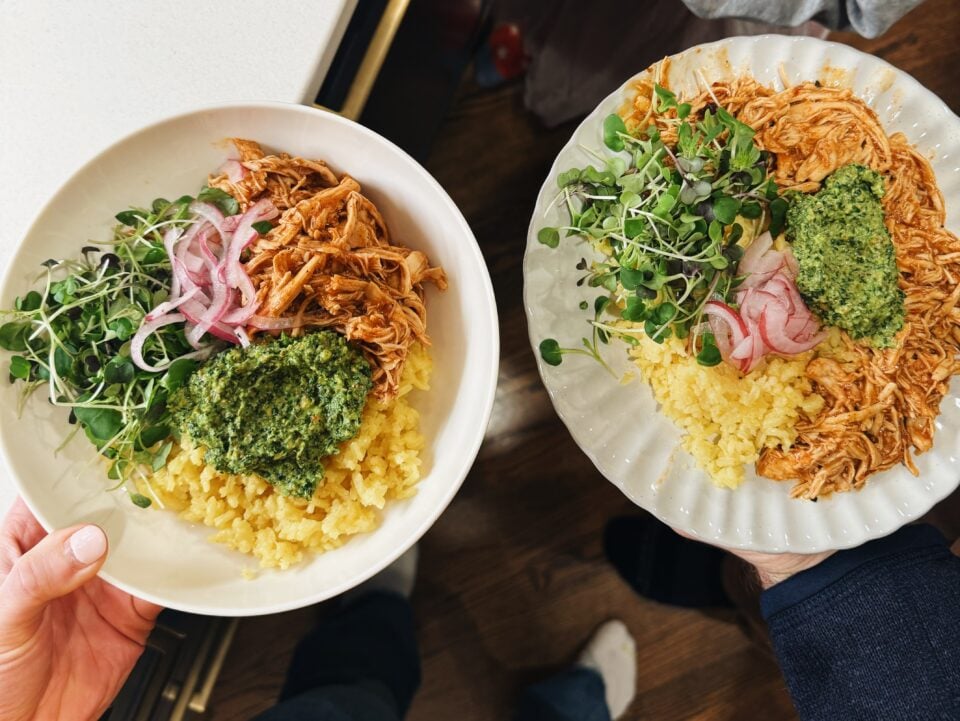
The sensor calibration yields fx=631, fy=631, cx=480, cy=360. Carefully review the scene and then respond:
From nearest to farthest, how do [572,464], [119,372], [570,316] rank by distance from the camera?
[119,372]
[570,316]
[572,464]

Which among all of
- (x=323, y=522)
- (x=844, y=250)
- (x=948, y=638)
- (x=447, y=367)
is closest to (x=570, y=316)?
(x=447, y=367)

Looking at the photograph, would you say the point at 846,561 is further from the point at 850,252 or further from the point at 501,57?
the point at 501,57

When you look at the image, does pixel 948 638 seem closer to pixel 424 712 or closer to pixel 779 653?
pixel 779 653

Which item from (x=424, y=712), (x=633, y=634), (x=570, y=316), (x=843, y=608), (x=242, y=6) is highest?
(x=242, y=6)

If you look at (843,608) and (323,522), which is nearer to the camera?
(323,522)

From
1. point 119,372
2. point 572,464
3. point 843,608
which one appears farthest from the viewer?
point 572,464

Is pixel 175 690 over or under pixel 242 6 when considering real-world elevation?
under

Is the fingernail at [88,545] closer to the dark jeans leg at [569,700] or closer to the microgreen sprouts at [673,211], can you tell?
the microgreen sprouts at [673,211]
